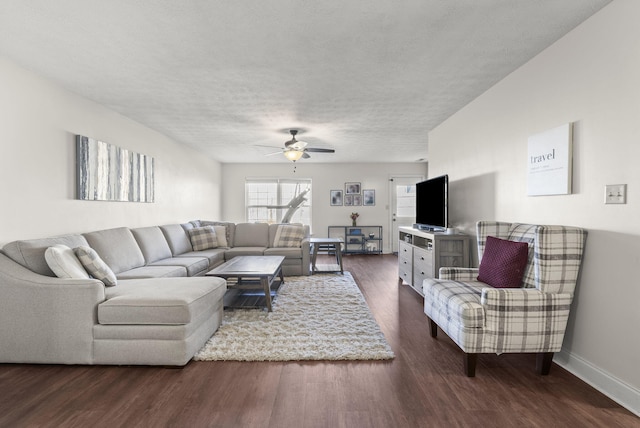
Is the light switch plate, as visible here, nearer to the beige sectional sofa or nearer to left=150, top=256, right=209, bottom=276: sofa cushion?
the beige sectional sofa

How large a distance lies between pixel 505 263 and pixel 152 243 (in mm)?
4021

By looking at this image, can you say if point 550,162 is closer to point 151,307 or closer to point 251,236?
point 151,307

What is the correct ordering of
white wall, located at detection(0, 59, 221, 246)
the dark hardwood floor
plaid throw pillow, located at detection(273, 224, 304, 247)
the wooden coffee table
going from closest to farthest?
1. the dark hardwood floor
2. white wall, located at detection(0, 59, 221, 246)
3. the wooden coffee table
4. plaid throw pillow, located at detection(273, 224, 304, 247)

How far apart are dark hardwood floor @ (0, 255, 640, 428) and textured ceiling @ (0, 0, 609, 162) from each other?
2.30 m

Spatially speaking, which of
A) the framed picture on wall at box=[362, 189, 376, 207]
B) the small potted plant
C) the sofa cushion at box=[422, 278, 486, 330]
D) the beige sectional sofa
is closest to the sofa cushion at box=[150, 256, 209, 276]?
the beige sectional sofa

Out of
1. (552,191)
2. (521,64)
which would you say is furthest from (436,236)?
(521,64)

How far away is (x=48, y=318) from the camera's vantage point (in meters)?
2.37

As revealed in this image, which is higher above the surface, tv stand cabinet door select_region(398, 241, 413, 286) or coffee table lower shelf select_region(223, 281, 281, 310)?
tv stand cabinet door select_region(398, 241, 413, 286)

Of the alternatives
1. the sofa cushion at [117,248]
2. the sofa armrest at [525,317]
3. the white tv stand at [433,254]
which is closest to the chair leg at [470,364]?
the sofa armrest at [525,317]

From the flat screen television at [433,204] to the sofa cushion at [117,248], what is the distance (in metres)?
3.60

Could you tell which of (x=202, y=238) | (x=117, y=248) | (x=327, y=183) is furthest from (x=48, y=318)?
(x=327, y=183)

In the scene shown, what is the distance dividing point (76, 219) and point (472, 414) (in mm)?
3890

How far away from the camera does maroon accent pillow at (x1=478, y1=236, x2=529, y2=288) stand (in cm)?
247

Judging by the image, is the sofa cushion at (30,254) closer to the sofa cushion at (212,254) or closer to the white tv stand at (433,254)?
the sofa cushion at (212,254)
